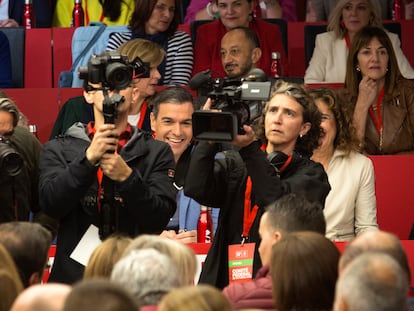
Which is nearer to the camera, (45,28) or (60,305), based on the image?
(60,305)

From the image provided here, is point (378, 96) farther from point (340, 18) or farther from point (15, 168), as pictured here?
point (15, 168)

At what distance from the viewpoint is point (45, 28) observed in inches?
347

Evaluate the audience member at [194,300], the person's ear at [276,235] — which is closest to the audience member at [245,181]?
the person's ear at [276,235]

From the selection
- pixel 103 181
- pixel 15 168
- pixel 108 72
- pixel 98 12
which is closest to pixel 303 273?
pixel 103 181

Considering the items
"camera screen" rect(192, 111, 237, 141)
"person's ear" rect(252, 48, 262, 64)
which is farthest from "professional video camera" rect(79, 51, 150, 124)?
"person's ear" rect(252, 48, 262, 64)

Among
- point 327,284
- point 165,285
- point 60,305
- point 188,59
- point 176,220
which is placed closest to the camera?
point 60,305

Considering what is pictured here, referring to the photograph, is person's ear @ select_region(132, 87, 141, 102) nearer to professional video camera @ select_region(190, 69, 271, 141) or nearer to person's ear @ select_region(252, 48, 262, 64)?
person's ear @ select_region(252, 48, 262, 64)

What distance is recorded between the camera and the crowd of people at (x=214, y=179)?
371cm

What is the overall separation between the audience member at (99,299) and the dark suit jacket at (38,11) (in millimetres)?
6205

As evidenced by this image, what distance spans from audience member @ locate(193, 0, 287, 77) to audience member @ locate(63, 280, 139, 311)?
4928 millimetres

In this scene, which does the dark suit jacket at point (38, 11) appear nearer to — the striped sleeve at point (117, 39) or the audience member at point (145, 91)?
the striped sleeve at point (117, 39)

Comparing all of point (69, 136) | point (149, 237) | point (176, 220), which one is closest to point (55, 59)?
point (176, 220)

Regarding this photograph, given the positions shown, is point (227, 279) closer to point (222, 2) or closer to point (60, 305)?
point (60, 305)

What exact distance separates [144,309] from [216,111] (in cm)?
155
